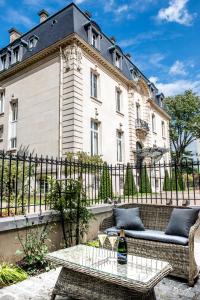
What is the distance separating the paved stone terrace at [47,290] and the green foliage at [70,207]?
1.33m

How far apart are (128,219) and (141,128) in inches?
634

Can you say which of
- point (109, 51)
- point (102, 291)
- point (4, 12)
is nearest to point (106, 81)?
point (109, 51)

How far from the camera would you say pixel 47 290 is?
12.4 feet

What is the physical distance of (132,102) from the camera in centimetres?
2012

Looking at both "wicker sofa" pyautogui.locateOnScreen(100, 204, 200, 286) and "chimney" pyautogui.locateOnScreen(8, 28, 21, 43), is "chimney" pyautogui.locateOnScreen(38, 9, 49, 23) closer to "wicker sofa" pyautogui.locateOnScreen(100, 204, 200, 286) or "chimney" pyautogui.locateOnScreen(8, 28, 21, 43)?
"chimney" pyautogui.locateOnScreen(8, 28, 21, 43)

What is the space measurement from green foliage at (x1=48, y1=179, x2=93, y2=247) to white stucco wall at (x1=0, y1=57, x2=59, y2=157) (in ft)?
27.3

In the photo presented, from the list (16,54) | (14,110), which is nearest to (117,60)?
(16,54)

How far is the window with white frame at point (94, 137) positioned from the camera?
15539 mm

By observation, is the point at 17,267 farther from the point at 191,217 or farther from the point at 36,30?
the point at 36,30

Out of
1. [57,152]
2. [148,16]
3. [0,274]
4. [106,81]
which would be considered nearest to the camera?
[0,274]

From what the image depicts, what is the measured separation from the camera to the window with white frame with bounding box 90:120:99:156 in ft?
51.0

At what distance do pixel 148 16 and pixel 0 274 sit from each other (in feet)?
36.6

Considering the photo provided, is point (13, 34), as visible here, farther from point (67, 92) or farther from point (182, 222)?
point (182, 222)

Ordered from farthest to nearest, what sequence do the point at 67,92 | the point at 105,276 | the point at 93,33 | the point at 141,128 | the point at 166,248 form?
the point at 141,128 → the point at 93,33 → the point at 67,92 → the point at 166,248 → the point at 105,276
